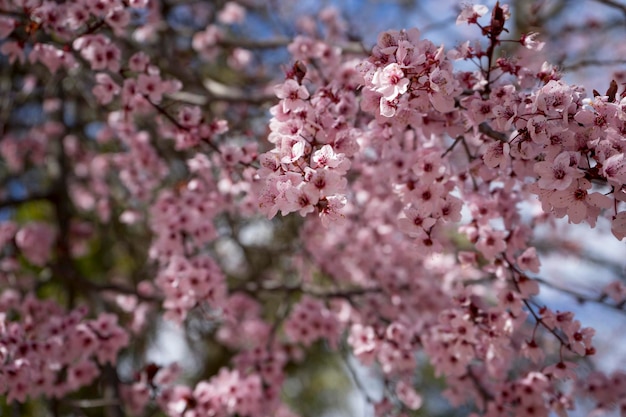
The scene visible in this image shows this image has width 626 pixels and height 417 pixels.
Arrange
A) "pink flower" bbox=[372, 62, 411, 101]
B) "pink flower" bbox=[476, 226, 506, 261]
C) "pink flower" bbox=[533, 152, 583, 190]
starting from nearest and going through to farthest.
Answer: "pink flower" bbox=[533, 152, 583, 190]
"pink flower" bbox=[372, 62, 411, 101]
"pink flower" bbox=[476, 226, 506, 261]

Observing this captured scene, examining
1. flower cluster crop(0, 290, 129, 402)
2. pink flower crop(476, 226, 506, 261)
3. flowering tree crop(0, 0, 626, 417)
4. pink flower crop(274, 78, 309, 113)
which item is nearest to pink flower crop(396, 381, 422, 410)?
Answer: flowering tree crop(0, 0, 626, 417)

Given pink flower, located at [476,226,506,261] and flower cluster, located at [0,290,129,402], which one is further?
flower cluster, located at [0,290,129,402]

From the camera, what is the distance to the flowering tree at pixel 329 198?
188 cm

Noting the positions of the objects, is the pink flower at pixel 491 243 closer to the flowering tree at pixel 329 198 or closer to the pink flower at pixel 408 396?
the flowering tree at pixel 329 198

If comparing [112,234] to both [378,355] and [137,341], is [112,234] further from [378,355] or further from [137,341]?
[378,355]

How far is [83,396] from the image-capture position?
5.86 metres

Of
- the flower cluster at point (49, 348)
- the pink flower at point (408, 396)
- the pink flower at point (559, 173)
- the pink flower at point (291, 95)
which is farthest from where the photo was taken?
the pink flower at point (408, 396)

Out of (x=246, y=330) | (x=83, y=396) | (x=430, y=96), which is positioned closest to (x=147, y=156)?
(x=246, y=330)

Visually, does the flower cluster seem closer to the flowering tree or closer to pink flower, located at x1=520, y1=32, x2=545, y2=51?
the flowering tree

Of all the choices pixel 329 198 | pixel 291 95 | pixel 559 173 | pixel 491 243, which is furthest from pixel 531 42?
pixel 329 198

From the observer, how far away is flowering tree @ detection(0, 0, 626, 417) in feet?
6.16

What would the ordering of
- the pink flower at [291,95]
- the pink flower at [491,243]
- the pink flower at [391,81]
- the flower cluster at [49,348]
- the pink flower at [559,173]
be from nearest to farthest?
the pink flower at [559,173] < the pink flower at [391,81] < the pink flower at [291,95] < the pink flower at [491,243] < the flower cluster at [49,348]

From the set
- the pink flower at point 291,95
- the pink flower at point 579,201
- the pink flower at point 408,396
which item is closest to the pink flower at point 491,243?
the pink flower at point 579,201

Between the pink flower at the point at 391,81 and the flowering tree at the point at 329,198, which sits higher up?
the pink flower at the point at 391,81
